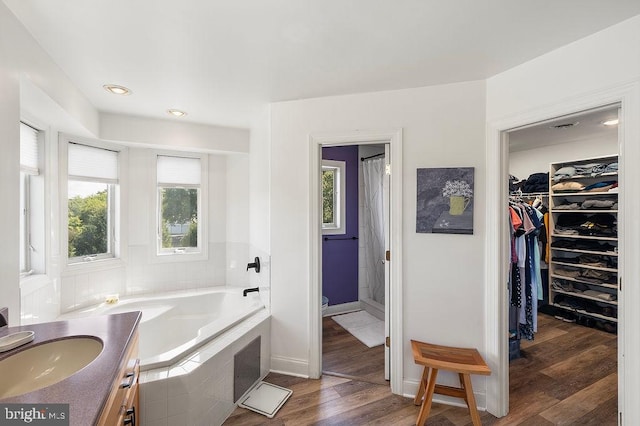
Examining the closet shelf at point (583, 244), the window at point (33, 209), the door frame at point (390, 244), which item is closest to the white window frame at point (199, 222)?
the window at point (33, 209)

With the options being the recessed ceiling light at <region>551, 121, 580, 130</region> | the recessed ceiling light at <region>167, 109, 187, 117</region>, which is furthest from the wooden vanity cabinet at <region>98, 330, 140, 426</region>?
the recessed ceiling light at <region>551, 121, 580, 130</region>

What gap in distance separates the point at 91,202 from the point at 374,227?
3.05 m

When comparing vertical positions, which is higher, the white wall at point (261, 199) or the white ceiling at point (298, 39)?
the white ceiling at point (298, 39)

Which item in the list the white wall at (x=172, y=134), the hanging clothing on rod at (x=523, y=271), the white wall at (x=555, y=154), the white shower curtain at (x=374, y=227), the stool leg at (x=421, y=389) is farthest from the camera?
the white shower curtain at (x=374, y=227)

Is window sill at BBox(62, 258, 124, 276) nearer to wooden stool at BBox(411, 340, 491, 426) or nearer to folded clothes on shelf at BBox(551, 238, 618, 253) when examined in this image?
wooden stool at BBox(411, 340, 491, 426)

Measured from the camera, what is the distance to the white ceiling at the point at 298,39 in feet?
4.27

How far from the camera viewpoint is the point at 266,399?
2.12 m

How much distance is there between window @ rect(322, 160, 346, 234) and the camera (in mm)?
3814

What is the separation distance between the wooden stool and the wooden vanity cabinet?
155 centimetres

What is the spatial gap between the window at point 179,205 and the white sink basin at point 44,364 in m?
2.12

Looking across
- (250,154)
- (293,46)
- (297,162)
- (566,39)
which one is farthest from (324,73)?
Answer: (250,154)

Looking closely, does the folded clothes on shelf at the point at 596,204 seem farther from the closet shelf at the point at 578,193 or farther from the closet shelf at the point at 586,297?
the closet shelf at the point at 586,297

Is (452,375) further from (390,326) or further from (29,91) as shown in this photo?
(29,91)

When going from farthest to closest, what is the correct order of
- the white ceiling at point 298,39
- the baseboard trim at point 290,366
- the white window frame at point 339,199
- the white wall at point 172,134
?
1. the white window frame at point 339,199
2. the white wall at point 172,134
3. the baseboard trim at point 290,366
4. the white ceiling at point 298,39
